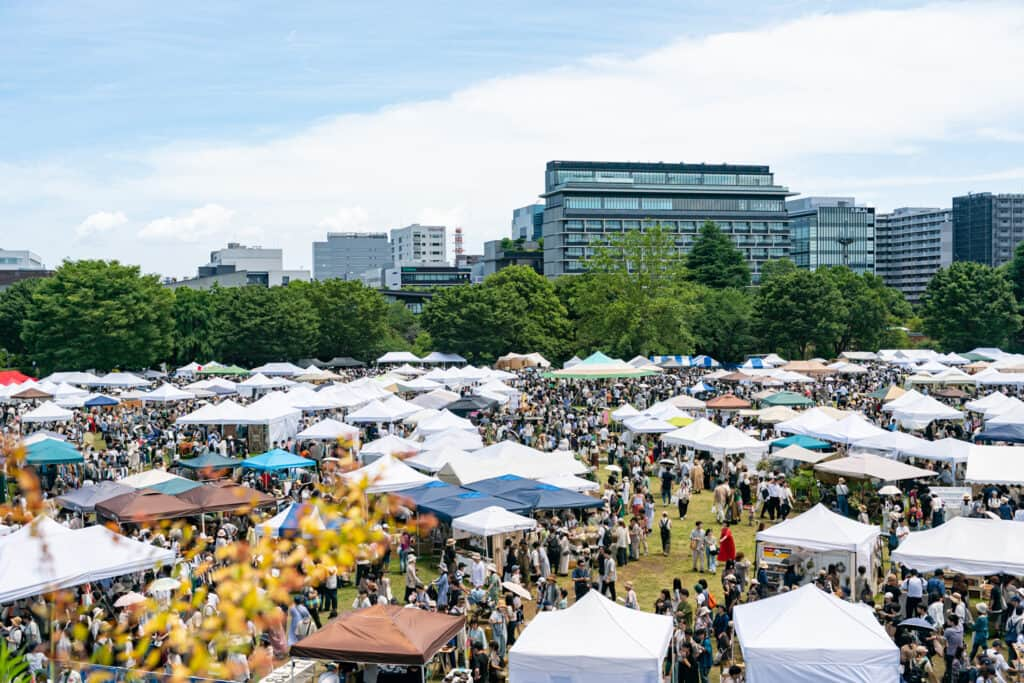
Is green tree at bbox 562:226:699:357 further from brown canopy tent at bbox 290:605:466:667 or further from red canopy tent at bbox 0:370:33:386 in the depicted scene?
brown canopy tent at bbox 290:605:466:667

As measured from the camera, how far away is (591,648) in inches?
364

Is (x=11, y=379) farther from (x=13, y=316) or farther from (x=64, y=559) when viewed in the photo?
(x=64, y=559)

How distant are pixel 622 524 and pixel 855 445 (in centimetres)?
783

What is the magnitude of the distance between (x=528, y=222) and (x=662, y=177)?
3561 cm

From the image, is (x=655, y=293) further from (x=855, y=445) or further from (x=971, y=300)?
(x=855, y=445)

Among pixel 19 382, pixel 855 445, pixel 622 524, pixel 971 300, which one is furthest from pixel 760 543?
pixel 971 300

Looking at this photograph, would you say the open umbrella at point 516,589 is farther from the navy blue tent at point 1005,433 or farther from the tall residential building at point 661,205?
the tall residential building at point 661,205

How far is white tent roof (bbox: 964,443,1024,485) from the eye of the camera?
1656cm

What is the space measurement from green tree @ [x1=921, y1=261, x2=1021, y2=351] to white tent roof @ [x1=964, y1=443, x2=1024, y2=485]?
46798mm

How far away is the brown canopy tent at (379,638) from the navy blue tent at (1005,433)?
16683 millimetres

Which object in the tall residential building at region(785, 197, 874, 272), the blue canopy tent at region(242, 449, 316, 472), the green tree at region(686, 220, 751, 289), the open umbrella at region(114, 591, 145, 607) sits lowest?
the open umbrella at region(114, 591, 145, 607)

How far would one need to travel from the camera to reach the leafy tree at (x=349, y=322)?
64.4 meters

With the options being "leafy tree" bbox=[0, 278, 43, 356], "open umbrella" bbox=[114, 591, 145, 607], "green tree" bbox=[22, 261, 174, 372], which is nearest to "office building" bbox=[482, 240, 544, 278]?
"leafy tree" bbox=[0, 278, 43, 356]

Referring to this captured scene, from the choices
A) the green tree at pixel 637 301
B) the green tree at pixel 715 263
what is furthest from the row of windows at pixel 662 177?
the green tree at pixel 637 301
